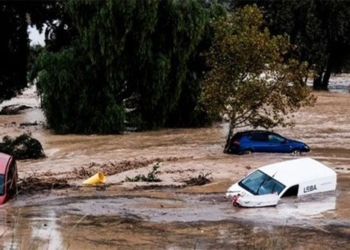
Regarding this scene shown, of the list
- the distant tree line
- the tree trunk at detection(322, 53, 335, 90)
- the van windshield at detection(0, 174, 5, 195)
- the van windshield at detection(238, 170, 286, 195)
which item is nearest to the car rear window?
the distant tree line

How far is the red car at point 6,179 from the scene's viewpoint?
Answer: 59.2 ft

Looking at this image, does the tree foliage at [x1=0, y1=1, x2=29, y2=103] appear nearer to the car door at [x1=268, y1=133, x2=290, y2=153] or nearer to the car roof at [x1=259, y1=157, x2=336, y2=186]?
the car door at [x1=268, y1=133, x2=290, y2=153]

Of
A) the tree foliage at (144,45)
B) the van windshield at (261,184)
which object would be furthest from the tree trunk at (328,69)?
the van windshield at (261,184)

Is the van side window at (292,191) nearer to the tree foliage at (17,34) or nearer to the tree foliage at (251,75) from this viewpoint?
the tree foliage at (251,75)

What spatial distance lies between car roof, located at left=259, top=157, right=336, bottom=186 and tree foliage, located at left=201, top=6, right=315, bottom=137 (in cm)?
988

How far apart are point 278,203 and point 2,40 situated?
2905 centimetres

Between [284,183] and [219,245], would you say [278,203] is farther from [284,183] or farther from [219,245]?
[219,245]

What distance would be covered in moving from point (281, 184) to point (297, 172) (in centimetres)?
94

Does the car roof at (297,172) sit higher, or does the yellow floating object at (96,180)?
the car roof at (297,172)

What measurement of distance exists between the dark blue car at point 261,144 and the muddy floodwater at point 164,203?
0.64m

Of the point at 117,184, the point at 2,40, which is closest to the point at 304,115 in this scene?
the point at 2,40

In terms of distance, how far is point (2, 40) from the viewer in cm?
4462

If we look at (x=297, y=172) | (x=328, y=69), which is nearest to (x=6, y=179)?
(x=297, y=172)

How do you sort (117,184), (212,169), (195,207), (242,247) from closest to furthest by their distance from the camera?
(242,247), (195,207), (117,184), (212,169)
